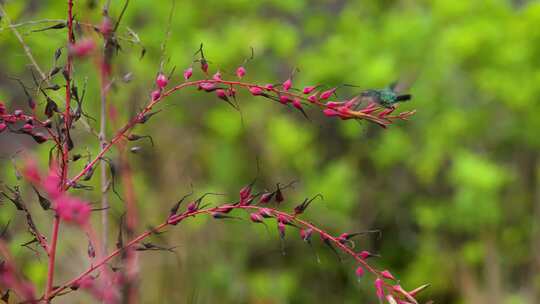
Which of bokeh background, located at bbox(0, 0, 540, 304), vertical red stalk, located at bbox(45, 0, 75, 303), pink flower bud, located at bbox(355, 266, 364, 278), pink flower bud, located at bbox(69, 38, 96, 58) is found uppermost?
pink flower bud, located at bbox(69, 38, 96, 58)

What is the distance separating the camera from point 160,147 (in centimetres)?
670

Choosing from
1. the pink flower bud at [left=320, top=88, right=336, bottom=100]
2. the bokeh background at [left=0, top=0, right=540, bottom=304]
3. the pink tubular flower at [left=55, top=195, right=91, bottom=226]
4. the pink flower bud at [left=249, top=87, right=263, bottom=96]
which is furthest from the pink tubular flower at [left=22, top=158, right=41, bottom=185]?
the bokeh background at [left=0, top=0, right=540, bottom=304]

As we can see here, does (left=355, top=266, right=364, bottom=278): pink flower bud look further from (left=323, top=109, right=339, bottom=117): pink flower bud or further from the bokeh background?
the bokeh background

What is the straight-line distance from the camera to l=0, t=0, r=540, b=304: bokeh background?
6570mm

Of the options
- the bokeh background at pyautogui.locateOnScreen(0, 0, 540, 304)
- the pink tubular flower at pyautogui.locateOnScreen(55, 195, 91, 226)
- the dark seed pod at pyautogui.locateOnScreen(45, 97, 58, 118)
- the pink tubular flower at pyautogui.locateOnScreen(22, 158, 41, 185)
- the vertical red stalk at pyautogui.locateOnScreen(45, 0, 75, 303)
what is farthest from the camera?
the bokeh background at pyautogui.locateOnScreen(0, 0, 540, 304)

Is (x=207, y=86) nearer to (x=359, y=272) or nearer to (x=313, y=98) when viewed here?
(x=313, y=98)

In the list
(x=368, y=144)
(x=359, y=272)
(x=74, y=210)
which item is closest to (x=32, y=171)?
(x=74, y=210)

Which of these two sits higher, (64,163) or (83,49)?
(83,49)

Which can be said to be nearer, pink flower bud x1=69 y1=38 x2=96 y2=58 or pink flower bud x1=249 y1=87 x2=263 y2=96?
pink flower bud x1=69 y1=38 x2=96 y2=58

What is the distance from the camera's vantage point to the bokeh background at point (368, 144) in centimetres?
657

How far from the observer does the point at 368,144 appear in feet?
24.6

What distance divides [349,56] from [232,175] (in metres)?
1.40

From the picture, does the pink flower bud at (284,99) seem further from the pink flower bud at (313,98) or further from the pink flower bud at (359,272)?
the pink flower bud at (359,272)

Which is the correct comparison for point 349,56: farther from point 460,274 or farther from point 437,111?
point 460,274
